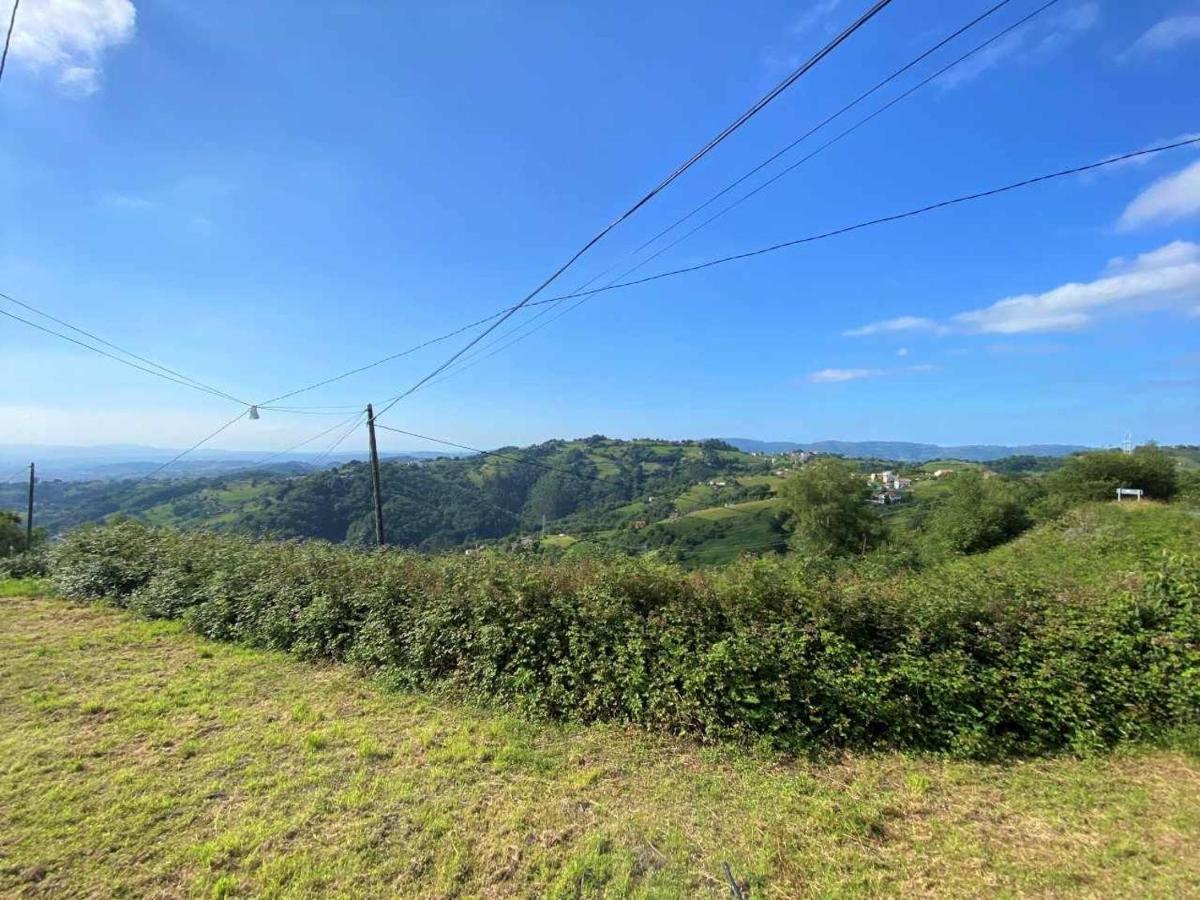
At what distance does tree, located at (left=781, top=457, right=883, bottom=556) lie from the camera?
28594mm

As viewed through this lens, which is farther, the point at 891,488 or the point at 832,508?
the point at 891,488

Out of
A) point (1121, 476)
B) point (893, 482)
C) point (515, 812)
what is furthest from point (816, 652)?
point (893, 482)

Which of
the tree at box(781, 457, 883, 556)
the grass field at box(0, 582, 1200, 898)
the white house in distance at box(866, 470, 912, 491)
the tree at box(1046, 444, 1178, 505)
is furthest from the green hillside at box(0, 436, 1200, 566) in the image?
the grass field at box(0, 582, 1200, 898)

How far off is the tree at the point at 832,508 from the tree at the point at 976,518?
343cm

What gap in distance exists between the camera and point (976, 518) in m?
26.2

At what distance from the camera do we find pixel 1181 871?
2596 millimetres

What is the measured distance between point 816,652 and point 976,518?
2887cm

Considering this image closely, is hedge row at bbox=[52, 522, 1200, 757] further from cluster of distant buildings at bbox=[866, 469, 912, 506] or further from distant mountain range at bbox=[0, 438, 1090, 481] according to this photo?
cluster of distant buildings at bbox=[866, 469, 912, 506]

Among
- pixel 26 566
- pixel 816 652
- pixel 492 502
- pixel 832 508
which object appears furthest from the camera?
pixel 492 502

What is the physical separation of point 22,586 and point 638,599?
1271cm

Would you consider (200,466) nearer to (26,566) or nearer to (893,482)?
(26,566)

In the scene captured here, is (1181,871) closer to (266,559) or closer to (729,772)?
(729,772)

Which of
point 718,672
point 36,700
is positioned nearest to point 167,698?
point 36,700

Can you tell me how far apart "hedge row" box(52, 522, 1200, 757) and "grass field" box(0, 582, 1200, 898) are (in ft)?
0.82
